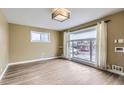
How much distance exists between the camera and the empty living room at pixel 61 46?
2.80 m

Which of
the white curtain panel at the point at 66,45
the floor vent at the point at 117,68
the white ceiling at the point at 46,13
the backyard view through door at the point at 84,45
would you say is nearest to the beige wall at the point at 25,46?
the white curtain panel at the point at 66,45

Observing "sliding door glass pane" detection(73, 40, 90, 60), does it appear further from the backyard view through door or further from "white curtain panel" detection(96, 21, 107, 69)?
"white curtain panel" detection(96, 21, 107, 69)

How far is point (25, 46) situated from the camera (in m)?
5.13

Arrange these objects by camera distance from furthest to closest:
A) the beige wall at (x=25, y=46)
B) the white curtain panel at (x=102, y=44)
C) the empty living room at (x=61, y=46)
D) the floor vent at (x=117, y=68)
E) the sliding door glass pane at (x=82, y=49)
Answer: the sliding door glass pane at (x=82, y=49)
the beige wall at (x=25, y=46)
the white curtain panel at (x=102, y=44)
the floor vent at (x=117, y=68)
the empty living room at (x=61, y=46)

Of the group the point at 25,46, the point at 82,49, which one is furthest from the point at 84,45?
the point at 25,46

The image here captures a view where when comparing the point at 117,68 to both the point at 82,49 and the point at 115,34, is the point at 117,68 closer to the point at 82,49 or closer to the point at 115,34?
the point at 115,34

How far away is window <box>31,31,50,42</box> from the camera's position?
5.55m

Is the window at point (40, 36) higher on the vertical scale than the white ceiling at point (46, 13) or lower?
lower

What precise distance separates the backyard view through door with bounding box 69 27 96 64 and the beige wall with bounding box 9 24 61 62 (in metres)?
1.52

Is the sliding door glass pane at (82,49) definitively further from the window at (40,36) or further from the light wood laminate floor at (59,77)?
the window at (40,36)
